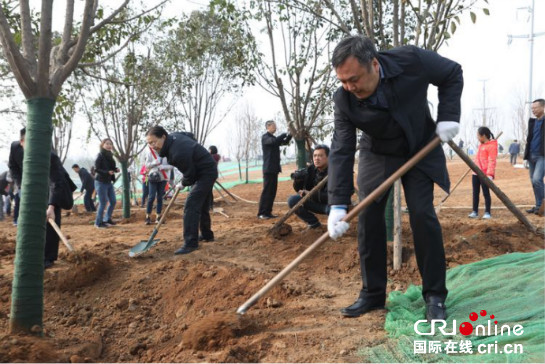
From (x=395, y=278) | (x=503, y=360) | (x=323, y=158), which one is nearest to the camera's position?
(x=503, y=360)

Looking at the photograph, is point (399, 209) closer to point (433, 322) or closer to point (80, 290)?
point (433, 322)

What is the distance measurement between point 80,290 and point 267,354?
241cm

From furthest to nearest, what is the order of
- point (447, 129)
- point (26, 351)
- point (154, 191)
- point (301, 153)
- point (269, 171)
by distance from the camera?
point (154, 191) → point (269, 171) → point (301, 153) → point (447, 129) → point (26, 351)

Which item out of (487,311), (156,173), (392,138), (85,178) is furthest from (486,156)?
(85,178)

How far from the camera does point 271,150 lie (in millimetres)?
8008

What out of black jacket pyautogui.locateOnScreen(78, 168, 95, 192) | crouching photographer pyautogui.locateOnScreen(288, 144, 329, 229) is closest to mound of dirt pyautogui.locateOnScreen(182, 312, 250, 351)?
crouching photographer pyautogui.locateOnScreen(288, 144, 329, 229)

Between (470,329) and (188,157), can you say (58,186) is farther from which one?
(470,329)

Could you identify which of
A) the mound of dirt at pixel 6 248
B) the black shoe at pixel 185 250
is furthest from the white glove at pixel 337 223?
the mound of dirt at pixel 6 248

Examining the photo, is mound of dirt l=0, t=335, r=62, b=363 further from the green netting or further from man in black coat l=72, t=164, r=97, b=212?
man in black coat l=72, t=164, r=97, b=212

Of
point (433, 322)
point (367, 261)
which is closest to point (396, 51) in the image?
point (367, 261)

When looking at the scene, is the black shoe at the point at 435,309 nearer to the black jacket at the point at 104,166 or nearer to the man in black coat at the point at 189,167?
the man in black coat at the point at 189,167

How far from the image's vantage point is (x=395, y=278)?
3693 millimetres

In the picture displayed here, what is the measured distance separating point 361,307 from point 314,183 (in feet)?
8.87

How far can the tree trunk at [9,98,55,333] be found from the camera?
2.79 metres
